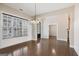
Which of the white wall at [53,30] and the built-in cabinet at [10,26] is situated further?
the white wall at [53,30]

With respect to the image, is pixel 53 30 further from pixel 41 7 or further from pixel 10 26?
pixel 10 26

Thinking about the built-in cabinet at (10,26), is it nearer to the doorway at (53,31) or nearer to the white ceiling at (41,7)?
the white ceiling at (41,7)

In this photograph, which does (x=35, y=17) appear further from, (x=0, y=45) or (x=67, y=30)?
(x=0, y=45)

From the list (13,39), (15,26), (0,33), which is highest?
(15,26)

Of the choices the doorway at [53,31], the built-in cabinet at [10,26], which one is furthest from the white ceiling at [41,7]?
the doorway at [53,31]

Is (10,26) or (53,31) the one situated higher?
(10,26)

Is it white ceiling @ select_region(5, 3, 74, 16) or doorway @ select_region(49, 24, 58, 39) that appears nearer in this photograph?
white ceiling @ select_region(5, 3, 74, 16)

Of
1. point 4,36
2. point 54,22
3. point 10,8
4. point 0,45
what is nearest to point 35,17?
point 54,22

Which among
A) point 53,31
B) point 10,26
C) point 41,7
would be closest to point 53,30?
point 53,31

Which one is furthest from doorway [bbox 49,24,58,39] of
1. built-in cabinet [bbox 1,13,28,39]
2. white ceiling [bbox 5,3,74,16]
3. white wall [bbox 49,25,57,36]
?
built-in cabinet [bbox 1,13,28,39]

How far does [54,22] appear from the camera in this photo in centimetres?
423

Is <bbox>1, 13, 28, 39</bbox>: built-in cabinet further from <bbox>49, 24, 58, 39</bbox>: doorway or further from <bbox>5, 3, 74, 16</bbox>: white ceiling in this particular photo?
<bbox>49, 24, 58, 39</bbox>: doorway

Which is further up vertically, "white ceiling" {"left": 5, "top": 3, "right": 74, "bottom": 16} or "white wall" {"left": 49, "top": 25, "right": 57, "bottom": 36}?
"white ceiling" {"left": 5, "top": 3, "right": 74, "bottom": 16}

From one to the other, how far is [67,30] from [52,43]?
1.31m
